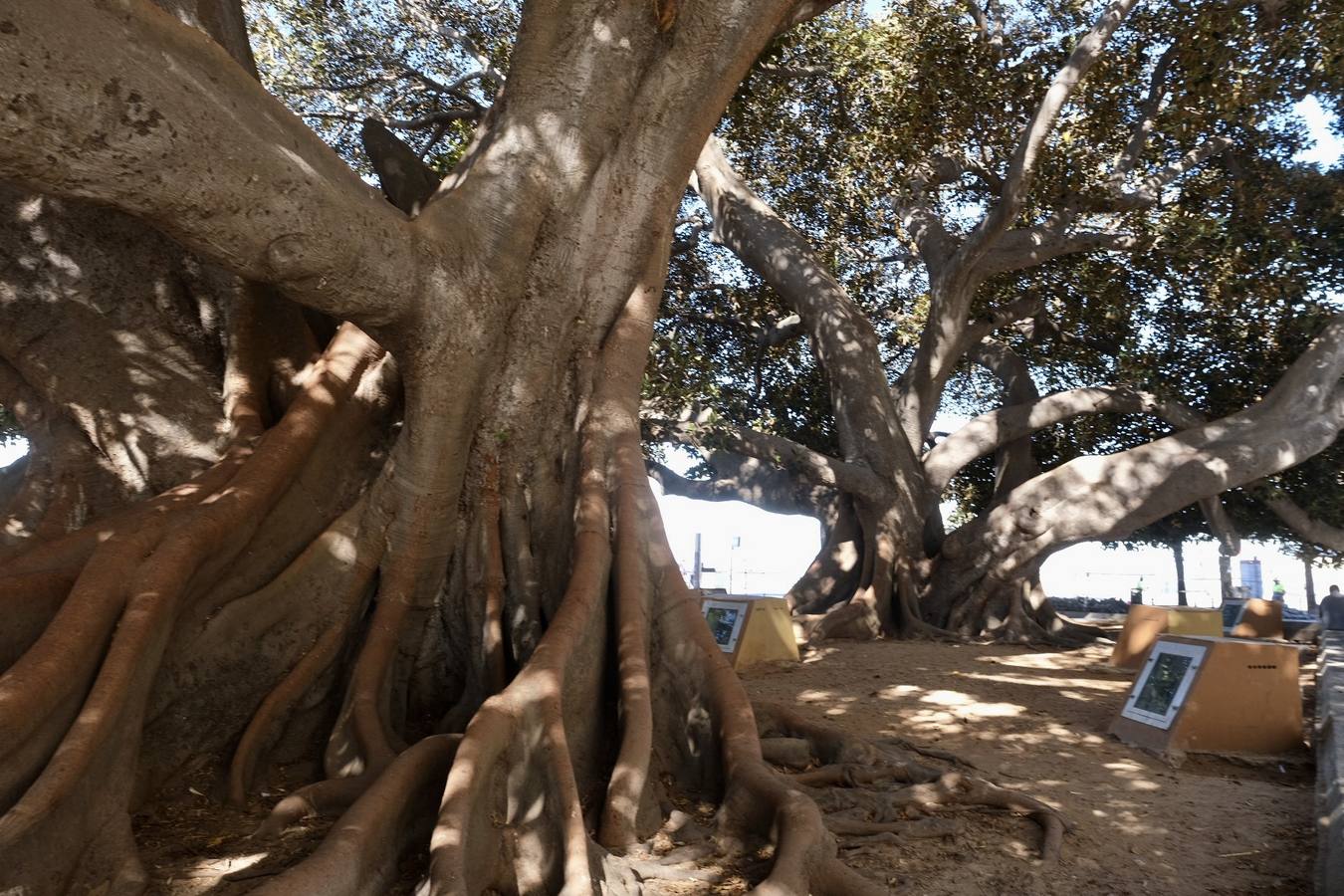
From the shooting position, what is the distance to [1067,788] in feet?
19.4

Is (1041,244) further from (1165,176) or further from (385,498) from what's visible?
(385,498)

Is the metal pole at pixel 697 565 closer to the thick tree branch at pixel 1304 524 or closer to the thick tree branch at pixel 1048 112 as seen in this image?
the thick tree branch at pixel 1304 524

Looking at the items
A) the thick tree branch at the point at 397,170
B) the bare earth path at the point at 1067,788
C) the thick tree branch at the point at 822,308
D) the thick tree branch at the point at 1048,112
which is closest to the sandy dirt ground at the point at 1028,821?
the bare earth path at the point at 1067,788

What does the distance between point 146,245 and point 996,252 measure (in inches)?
400

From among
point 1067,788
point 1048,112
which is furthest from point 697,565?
point 1067,788

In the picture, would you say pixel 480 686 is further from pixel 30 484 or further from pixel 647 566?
pixel 30 484

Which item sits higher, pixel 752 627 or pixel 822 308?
pixel 822 308

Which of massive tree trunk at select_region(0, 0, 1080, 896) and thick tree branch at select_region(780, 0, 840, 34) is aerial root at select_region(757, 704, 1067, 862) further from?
thick tree branch at select_region(780, 0, 840, 34)

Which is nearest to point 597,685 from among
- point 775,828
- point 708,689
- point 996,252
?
point 708,689

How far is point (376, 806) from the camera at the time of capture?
12.3ft

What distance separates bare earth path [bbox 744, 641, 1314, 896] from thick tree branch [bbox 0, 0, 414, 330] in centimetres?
332

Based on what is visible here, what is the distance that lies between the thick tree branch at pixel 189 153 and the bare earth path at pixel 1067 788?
3.32 metres

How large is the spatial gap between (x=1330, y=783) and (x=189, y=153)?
5.70 m

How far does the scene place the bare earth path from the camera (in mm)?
4430
